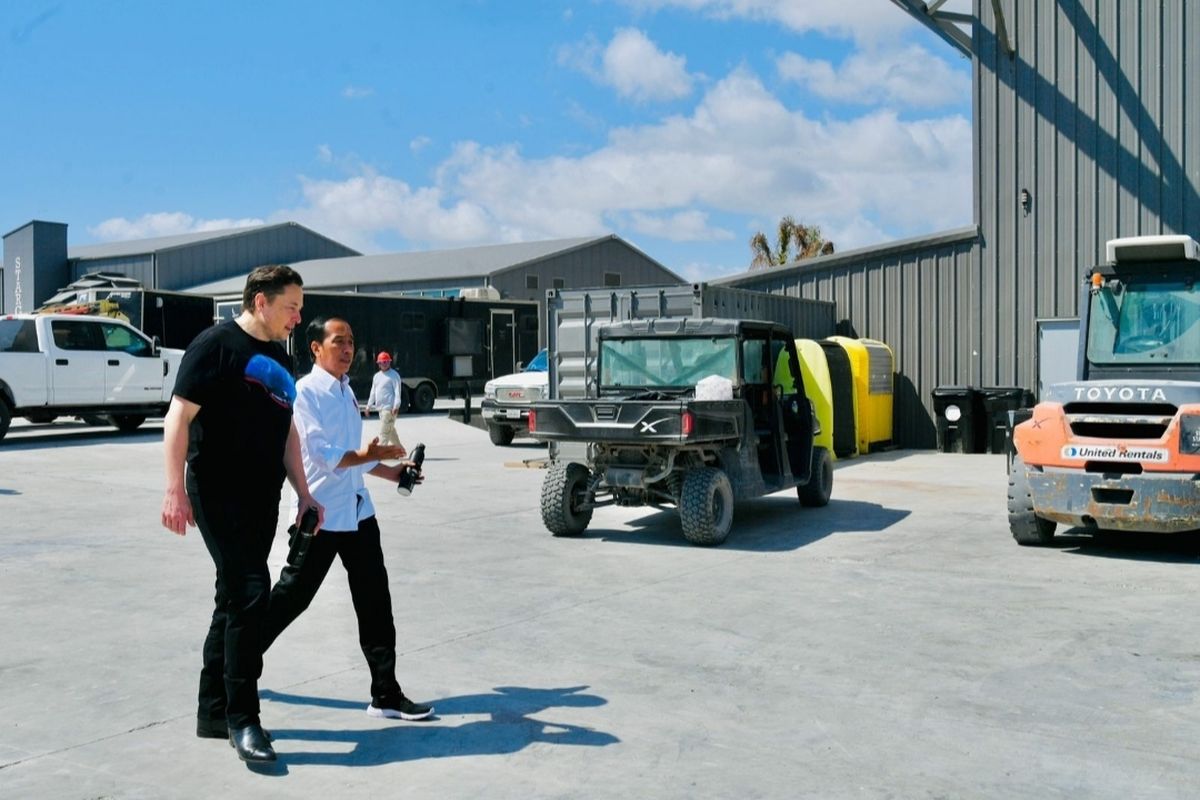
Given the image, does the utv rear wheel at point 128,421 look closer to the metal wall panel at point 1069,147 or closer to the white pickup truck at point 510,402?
the white pickup truck at point 510,402

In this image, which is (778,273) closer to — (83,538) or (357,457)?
(83,538)

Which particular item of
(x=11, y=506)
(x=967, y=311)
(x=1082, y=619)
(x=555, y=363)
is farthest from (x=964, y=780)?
(x=967, y=311)

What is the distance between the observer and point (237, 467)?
4.67 m

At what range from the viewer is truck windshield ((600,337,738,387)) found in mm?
11023

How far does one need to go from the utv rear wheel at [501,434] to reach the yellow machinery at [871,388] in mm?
5520

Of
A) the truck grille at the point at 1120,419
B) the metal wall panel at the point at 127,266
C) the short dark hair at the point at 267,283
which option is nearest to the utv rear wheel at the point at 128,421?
the truck grille at the point at 1120,419

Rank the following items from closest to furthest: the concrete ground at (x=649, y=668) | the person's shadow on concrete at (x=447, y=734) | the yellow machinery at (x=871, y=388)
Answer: the concrete ground at (x=649, y=668) < the person's shadow on concrete at (x=447, y=734) < the yellow machinery at (x=871, y=388)

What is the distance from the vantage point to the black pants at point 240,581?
4648mm

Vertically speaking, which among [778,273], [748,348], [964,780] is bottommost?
[964,780]

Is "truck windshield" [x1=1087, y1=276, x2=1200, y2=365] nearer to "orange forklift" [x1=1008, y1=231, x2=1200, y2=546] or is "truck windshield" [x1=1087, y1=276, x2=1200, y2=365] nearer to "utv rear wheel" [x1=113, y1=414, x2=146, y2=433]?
"orange forklift" [x1=1008, y1=231, x2=1200, y2=546]

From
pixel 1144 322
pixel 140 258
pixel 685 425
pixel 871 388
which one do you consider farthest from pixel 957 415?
pixel 140 258

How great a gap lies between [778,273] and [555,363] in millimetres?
7549

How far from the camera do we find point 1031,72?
19.7 m

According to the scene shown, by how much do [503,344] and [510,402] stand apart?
11292 mm
